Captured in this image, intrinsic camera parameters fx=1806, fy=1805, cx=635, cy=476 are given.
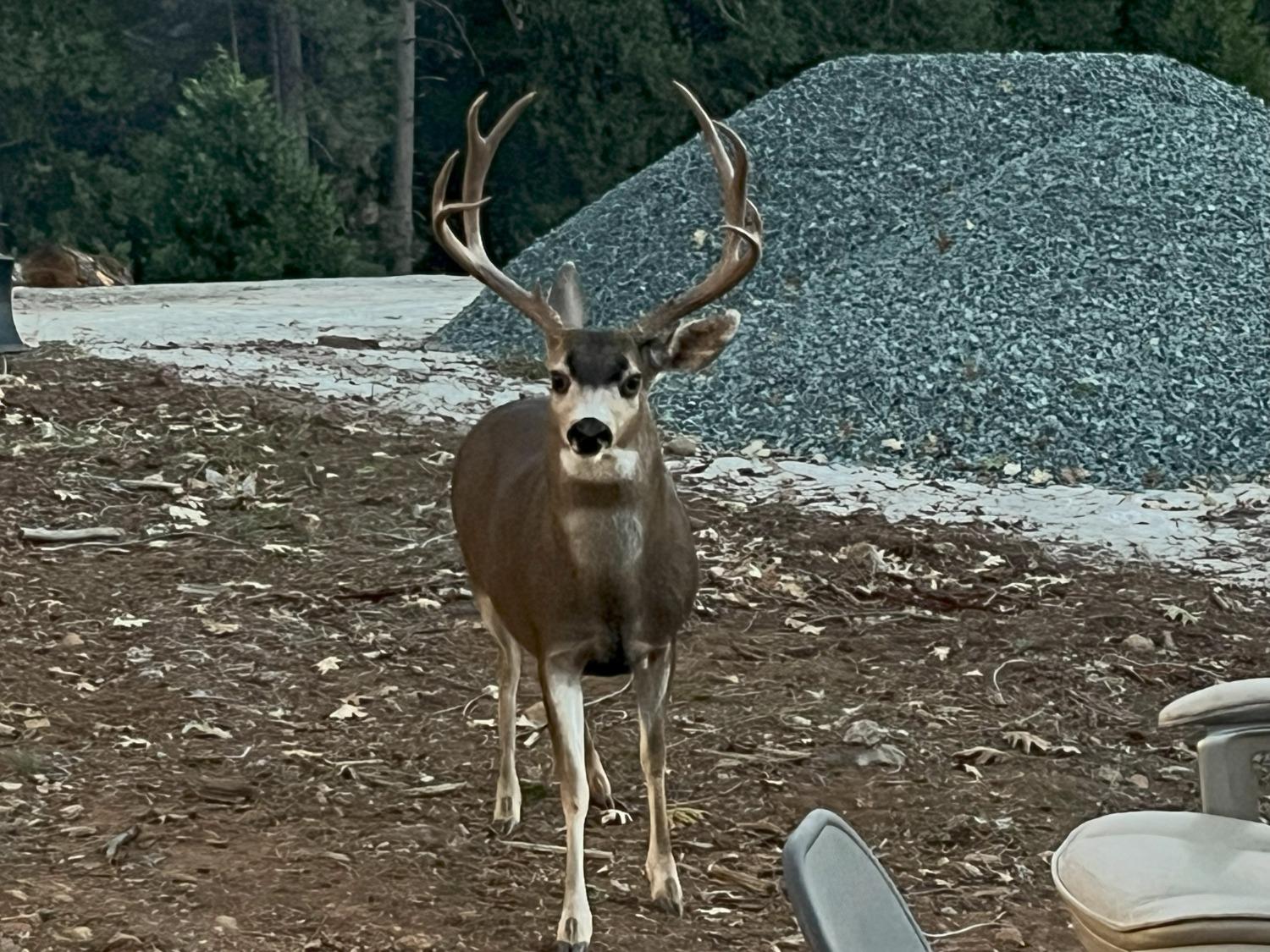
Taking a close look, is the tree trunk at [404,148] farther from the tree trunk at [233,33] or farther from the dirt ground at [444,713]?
the dirt ground at [444,713]

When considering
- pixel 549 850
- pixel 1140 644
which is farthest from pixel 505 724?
pixel 1140 644

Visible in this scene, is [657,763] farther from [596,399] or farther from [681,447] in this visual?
[681,447]

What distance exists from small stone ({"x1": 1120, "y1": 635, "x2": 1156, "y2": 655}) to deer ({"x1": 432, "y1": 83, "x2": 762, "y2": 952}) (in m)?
2.57

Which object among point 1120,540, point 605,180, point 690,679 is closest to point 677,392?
point 1120,540

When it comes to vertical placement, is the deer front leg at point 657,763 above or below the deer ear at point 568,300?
below

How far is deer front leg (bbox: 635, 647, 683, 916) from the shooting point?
416 cm

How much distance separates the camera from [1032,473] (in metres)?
9.23

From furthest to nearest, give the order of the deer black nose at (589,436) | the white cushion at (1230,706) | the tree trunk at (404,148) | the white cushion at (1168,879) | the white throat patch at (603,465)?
the tree trunk at (404,148) → the white throat patch at (603,465) → the deer black nose at (589,436) → the white cushion at (1230,706) → the white cushion at (1168,879)

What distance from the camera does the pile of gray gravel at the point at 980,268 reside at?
9.84m

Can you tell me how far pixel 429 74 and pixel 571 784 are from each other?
23987mm

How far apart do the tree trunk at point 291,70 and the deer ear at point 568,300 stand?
73.2 ft

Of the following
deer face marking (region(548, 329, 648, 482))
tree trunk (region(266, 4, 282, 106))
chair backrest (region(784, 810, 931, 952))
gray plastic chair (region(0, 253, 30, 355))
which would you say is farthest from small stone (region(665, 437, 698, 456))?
tree trunk (region(266, 4, 282, 106))

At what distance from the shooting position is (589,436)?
3842mm

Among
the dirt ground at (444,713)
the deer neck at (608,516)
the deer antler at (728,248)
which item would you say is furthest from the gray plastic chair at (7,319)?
the deer neck at (608,516)
